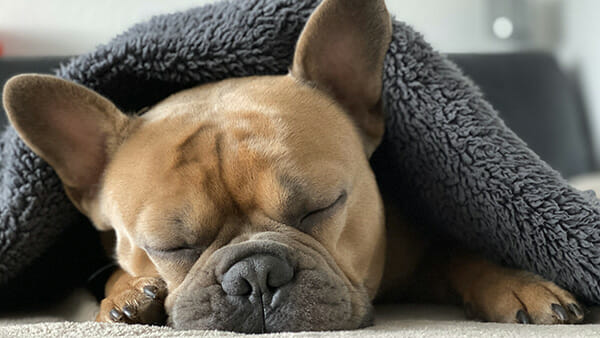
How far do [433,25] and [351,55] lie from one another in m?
2.21

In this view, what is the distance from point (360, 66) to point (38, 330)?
73 centimetres

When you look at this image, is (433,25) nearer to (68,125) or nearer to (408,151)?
(408,151)

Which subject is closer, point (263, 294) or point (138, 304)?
point (263, 294)

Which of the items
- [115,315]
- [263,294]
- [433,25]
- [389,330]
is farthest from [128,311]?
[433,25]

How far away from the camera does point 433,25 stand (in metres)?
3.31

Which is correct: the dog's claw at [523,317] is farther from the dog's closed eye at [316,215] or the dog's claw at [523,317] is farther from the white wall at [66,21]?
the white wall at [66,21]

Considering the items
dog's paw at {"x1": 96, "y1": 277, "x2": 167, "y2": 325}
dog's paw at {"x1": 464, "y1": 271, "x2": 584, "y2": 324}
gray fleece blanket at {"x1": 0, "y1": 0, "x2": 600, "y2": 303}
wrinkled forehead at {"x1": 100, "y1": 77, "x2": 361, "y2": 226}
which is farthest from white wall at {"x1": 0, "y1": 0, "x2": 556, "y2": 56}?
dog's paw at {"x1": 96, "y1": 277, "x2": 167, "y2": 325}

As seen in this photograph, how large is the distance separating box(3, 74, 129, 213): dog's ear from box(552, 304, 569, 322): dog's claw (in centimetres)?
81

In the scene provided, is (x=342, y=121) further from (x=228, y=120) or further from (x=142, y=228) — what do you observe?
(x=142, y=228)

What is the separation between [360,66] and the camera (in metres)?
1.25

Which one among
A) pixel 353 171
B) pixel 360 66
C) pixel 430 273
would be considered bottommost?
pixel 430 273

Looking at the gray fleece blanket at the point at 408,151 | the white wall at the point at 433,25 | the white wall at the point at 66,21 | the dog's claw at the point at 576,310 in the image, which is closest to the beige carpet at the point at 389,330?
the dog's claw at the point at 576,310

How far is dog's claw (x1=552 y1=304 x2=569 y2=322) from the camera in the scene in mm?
998

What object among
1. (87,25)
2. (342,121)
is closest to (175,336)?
(342,121)
